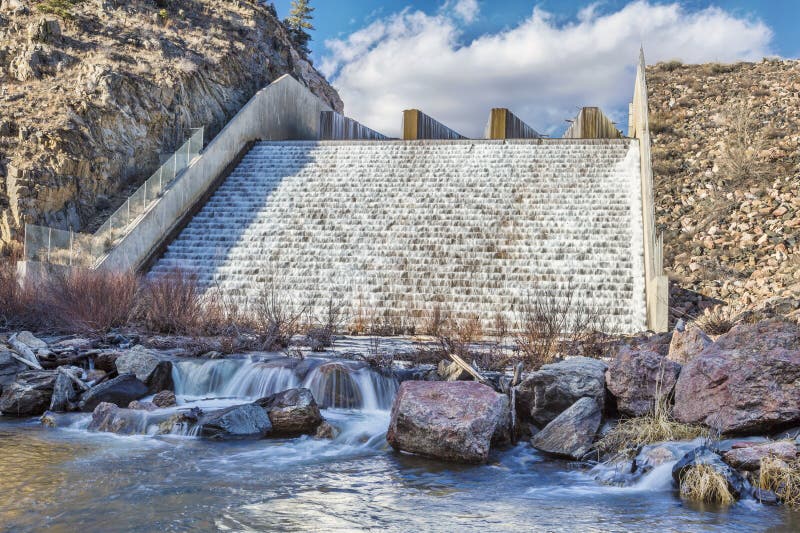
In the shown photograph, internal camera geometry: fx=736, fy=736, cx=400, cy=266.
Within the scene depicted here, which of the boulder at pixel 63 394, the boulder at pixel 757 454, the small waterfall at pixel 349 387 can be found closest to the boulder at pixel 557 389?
the boulder at pixel 757 454

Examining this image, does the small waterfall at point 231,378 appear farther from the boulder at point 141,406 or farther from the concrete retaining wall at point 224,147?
the concrete retaining wall at point 224,147

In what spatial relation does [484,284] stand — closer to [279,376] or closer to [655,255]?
[655,255]

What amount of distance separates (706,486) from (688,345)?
3237 mm

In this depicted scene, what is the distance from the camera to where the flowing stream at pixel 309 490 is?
18.5ft

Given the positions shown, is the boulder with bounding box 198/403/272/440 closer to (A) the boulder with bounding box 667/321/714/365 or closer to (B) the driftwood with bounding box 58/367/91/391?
(B) the driftwood with bounding box 58/367/91/391

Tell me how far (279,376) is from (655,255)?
876 cm

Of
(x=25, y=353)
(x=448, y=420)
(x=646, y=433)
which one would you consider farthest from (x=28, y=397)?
(x=646, y=433)

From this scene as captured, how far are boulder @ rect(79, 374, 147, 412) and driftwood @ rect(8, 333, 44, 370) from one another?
4.45 ft

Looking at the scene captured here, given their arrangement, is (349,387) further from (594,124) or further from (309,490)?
(594,124)

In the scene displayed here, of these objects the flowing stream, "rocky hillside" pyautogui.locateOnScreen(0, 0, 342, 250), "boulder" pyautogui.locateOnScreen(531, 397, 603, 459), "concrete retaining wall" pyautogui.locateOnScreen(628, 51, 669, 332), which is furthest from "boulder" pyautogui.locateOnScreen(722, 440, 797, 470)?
"rocky hillside" pyautogui.locateOnScreen(0, 0, 342, 250)

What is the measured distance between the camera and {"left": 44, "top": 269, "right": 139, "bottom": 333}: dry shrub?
1326cm

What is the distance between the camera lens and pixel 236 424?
28.3ft

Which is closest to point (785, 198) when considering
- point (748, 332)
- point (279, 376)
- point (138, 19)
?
point (748, 332)

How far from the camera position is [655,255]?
15312 millimetres
